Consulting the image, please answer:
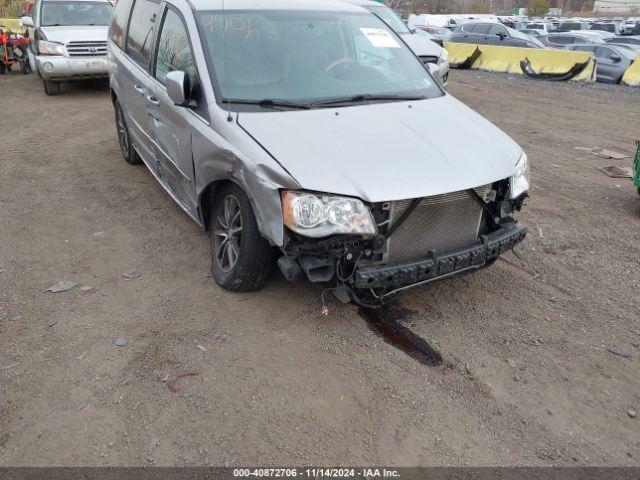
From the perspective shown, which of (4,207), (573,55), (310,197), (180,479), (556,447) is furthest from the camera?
(573,55)

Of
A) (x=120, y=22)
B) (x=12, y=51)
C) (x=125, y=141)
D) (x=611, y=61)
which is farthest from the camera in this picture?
(x=611, y=61)

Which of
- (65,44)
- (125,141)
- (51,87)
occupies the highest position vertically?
(65,44)

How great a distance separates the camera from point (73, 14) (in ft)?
37.8

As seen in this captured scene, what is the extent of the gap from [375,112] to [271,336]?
168 centimetres

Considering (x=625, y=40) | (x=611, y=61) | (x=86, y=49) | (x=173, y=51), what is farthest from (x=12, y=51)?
(x=625, y=40)

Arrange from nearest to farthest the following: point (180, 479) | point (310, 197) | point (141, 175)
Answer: point (180, 479), point (310, 197), point (141, 175)

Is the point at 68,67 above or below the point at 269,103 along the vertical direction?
below

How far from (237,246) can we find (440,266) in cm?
136

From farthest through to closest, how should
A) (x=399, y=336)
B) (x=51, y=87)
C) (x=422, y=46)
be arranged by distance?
(x=51, y=87) < (x=422, y=46) < (x=399, y=336)

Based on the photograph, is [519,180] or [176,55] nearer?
[519,180]

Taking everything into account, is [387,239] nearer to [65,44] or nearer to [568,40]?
[65,44]

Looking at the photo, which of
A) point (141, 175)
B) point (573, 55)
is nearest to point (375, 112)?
point (141, 175)

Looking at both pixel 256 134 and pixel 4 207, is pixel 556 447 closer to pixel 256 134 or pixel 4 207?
pixel 256 134

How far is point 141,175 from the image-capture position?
648 centimetres
